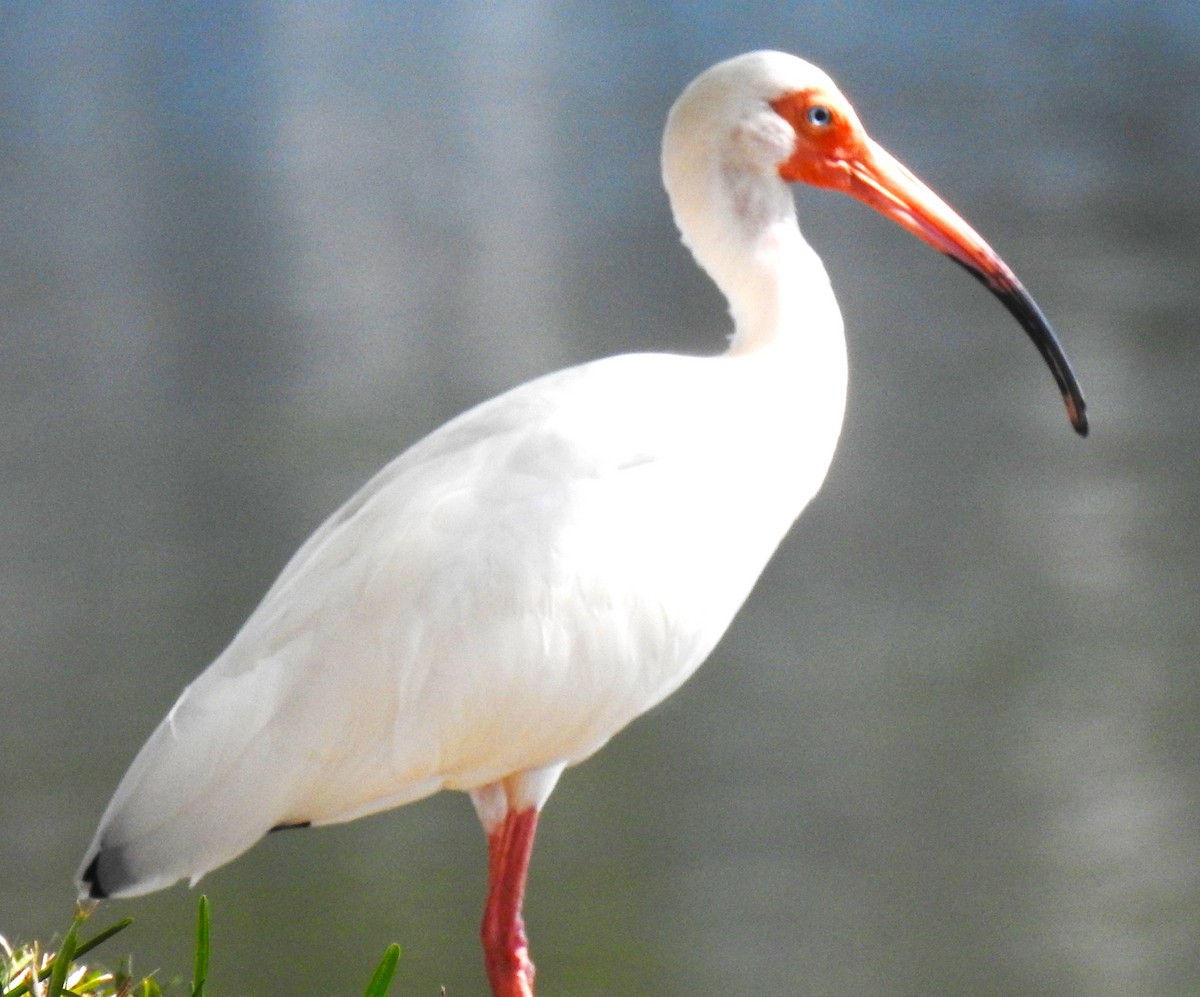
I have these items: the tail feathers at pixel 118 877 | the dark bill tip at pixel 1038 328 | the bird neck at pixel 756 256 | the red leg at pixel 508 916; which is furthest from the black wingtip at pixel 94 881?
the dark bill tip at pixel 1038 328

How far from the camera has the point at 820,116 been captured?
3141mm

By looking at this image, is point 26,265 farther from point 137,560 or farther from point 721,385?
point 721,385

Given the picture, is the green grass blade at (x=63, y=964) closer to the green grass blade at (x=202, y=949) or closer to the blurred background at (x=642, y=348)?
the green grass blade at (x=202, y=949)

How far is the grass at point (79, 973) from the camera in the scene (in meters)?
→ 2.80

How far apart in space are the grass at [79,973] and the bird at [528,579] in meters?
0.09

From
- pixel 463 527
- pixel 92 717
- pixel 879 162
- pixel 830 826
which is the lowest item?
pixel 830 826

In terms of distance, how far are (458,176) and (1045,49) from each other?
15.2 feet

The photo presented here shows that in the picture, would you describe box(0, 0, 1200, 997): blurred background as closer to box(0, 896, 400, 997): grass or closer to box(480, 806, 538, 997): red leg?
box(0, 896, 400, 997): grass

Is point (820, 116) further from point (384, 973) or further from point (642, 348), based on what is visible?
point (642, 348)

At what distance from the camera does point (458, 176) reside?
1197cm

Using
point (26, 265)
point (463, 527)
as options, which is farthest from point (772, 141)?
point (26, 265)

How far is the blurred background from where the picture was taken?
215 inches

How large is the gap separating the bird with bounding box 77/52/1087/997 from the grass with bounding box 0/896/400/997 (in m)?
0.09

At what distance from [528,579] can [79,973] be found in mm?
991
